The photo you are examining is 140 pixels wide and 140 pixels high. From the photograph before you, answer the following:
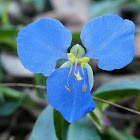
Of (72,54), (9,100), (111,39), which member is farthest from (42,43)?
(9,100)

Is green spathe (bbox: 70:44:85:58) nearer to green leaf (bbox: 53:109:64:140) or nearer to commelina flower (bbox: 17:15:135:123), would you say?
commelina flower (bbox: 17:15:135:123)

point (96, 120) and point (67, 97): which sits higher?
point (67, 97)

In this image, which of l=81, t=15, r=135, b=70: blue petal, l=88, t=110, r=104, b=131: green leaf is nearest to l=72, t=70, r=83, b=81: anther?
l=81, t=15, r=135, b=70: blue petal

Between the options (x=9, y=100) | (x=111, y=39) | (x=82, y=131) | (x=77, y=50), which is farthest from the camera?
(x=9, y=100)

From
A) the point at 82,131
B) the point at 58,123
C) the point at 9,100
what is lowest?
the point at 9,100

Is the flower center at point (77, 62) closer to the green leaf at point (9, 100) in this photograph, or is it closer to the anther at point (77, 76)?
the anther at point (77, 76)

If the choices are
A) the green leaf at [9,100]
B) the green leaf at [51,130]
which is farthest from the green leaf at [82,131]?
the green leaf at [9,100]

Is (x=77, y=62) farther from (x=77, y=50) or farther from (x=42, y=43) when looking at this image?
(x=42, y=43)
